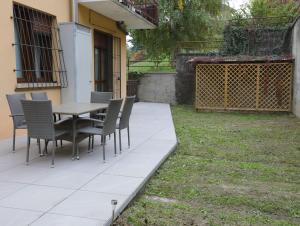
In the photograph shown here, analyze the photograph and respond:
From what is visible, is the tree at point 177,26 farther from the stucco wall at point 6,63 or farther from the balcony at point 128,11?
the stucco wall at point 6,63

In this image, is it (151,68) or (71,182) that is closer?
(71,182)

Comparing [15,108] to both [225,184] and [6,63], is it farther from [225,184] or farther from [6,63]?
[225,184]

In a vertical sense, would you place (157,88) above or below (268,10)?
below

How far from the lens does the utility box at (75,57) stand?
296 inches

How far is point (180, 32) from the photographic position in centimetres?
1580

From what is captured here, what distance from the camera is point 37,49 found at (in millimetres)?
7148

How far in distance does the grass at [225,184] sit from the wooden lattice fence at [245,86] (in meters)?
4.25

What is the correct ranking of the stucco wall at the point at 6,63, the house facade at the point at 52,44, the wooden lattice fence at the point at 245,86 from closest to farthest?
the stucco wall at the point at 6,63, the house facade at the point at 52,44, the wooden lattice fence at the point at 245,86

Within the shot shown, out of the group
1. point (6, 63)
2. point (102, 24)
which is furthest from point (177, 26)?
point (6, 63)

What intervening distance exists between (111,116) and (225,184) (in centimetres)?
177

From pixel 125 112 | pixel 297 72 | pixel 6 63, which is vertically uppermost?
pixel 6 63

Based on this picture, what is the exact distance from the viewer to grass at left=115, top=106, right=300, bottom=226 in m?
3.16

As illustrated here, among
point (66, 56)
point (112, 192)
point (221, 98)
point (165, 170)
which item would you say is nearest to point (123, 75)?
point (221, 98)

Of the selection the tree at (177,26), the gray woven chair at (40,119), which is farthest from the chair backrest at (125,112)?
the tree at (177,26)
